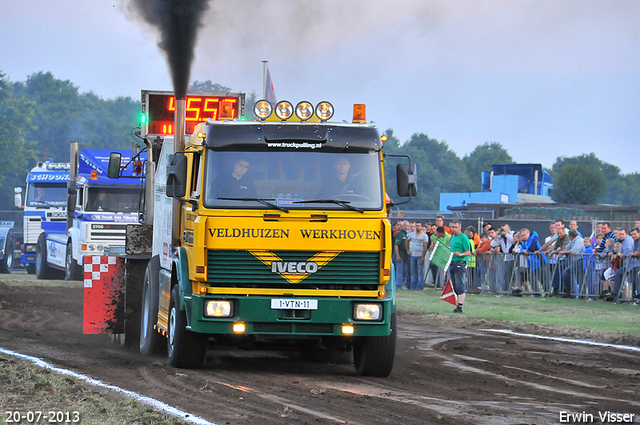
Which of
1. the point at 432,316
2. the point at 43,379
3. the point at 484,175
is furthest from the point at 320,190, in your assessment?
the point at 484,175

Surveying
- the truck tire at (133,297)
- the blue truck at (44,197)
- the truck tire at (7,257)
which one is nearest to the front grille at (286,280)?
the truck tire at (133,297)

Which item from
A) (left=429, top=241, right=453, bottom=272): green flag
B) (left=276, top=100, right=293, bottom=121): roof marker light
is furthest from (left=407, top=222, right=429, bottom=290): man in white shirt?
(left=276, top=100, right=293, bottom=121): roof marker light

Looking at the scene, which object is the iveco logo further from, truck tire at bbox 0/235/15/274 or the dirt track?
truck tire at bbox 0/235/15/274

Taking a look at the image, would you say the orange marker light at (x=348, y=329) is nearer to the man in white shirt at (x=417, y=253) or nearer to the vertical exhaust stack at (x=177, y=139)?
the vertical exhaust stack at (x=177, y=139)

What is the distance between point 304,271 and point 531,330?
754cm

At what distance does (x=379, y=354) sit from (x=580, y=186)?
87402 mm

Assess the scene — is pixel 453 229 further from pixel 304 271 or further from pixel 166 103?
pixel 304 271

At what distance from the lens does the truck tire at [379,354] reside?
1030 cm

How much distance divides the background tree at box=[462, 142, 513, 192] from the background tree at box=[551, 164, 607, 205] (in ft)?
165

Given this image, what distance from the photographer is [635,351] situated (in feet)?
43.2

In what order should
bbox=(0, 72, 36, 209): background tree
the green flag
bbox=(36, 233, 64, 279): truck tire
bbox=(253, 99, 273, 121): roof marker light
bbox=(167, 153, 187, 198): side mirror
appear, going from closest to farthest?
bbox=(167, 153, 187, 198): side mirror → bbox=(253, 99, 273, 121): roof marker light → the green flag → bbox=(36, 233, 64, 279): truck tire → bbox=(0, 72, 36, 209): background tree

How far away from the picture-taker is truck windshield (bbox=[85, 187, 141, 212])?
24.9 meters

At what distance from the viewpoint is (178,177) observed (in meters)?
10.5

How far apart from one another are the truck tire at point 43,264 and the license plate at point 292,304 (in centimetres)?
2243
